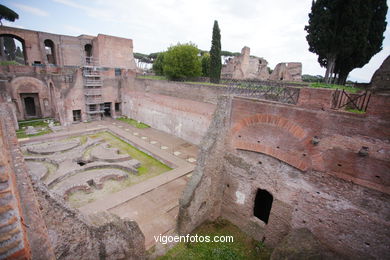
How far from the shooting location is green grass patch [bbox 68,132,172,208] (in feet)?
31.2

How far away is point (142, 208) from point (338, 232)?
7.52 meters

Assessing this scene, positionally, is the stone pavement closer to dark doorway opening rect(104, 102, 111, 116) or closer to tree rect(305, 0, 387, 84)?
dark doorway opening rect(104, 102, 111, 116)

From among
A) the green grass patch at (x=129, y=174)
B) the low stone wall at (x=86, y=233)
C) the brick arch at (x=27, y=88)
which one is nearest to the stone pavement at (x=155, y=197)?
the green grass patch at (x=129, y=174)

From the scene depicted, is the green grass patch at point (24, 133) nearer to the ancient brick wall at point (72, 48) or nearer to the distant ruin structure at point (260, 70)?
the ancient brick wall at point (72, 48)

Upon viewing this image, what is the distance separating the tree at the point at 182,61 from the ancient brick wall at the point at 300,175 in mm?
16101

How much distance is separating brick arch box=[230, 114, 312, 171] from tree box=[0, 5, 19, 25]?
46767 mm

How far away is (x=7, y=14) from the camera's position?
3294 cm

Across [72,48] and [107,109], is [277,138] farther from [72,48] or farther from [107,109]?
[72,48]

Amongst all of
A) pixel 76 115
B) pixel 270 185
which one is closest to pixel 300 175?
pixel 270 185

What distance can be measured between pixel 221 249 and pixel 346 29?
18.7 m

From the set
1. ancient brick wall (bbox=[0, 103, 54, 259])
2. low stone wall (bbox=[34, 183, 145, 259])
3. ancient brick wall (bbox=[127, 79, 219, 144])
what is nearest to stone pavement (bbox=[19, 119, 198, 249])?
low stone wall (bbox=[34, 183, 145, 259])

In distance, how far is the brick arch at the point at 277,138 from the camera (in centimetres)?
616

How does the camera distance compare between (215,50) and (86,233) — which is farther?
(215,50)

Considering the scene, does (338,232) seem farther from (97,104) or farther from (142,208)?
(97,104)
